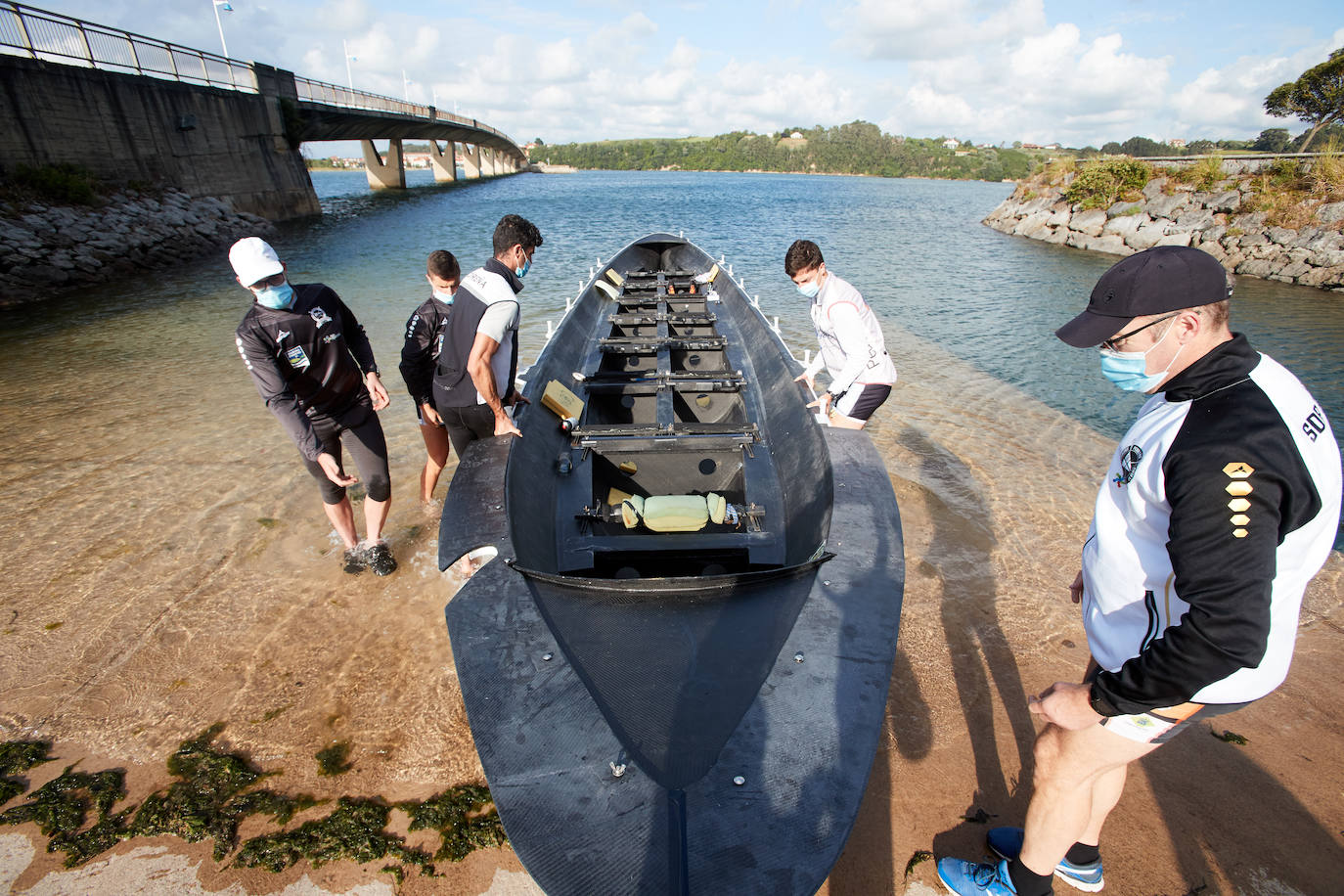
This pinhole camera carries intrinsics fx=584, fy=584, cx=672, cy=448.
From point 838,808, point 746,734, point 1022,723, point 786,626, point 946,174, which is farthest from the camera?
point 946,174

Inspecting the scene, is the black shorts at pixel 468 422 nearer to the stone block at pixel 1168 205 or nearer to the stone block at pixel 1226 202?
the stone block at pixel 1226 202

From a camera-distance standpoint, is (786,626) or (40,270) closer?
(786,626)

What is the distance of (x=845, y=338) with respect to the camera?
14.8 ft

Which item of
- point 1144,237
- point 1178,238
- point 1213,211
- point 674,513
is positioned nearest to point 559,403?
point 674,513

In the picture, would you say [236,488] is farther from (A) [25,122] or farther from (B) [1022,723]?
(A) [25,122]

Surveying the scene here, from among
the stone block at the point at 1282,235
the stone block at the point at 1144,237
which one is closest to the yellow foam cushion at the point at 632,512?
the stone block at the point at 1282,235

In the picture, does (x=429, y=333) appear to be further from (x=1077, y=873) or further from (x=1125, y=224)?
(x=1125, y=224)

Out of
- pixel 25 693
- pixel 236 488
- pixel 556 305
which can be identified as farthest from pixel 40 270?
pixel 25 693

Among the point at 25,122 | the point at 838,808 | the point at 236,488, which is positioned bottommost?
the point at 236,488

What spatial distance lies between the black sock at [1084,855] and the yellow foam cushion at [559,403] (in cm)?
397

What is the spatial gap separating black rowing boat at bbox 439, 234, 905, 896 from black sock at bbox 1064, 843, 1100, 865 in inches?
43.1

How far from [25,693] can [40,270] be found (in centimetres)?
1551

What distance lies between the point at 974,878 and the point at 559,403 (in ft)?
12.8

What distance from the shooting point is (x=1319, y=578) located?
446 cm
